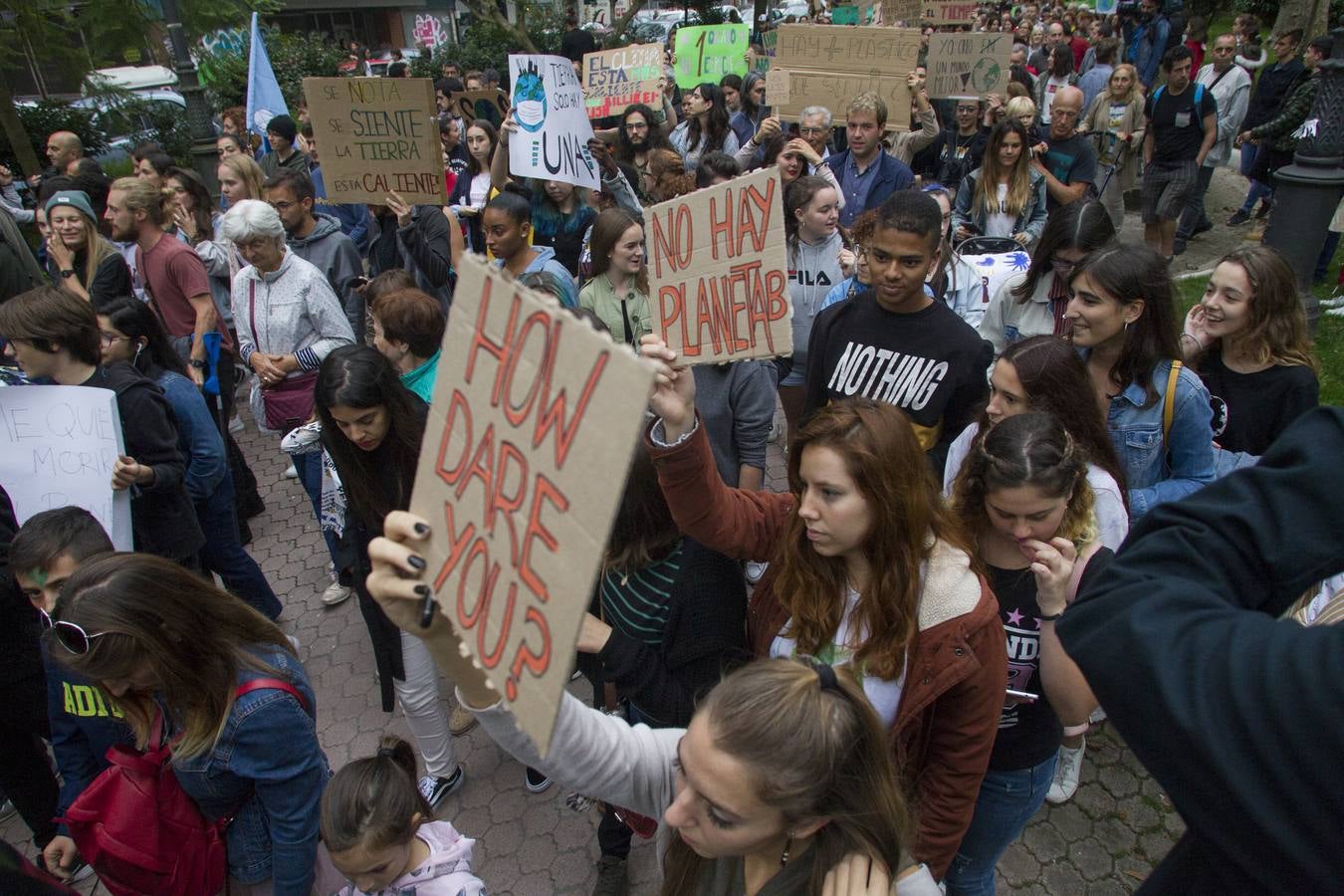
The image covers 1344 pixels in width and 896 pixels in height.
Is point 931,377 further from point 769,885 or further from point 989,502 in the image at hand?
point 769,885

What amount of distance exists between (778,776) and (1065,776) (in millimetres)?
2590

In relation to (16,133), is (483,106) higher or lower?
higher

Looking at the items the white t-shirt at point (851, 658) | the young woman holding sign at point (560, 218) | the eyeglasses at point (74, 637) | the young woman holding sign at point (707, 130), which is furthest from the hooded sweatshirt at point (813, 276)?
the young woman holding sign at point (707, 130)

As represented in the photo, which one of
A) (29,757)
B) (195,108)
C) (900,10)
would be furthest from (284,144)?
(900,10)

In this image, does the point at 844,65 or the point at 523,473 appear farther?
the point at 844,65

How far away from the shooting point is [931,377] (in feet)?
10.2

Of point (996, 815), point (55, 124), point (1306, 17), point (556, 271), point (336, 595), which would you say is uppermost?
point (1306, 17)

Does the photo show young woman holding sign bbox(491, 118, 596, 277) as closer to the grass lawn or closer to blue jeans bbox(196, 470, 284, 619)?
blue jeans bbox(196, 470, 284, 619)

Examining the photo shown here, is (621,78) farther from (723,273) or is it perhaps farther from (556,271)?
(723,273)

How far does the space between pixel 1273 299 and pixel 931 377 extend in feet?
4.36

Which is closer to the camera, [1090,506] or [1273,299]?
[1090,506]

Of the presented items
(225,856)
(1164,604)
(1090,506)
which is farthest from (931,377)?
(225,856)

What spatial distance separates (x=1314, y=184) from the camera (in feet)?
18.2

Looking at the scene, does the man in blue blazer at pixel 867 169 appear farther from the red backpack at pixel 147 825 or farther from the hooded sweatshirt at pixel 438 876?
the red backpack at pixel 147 825
